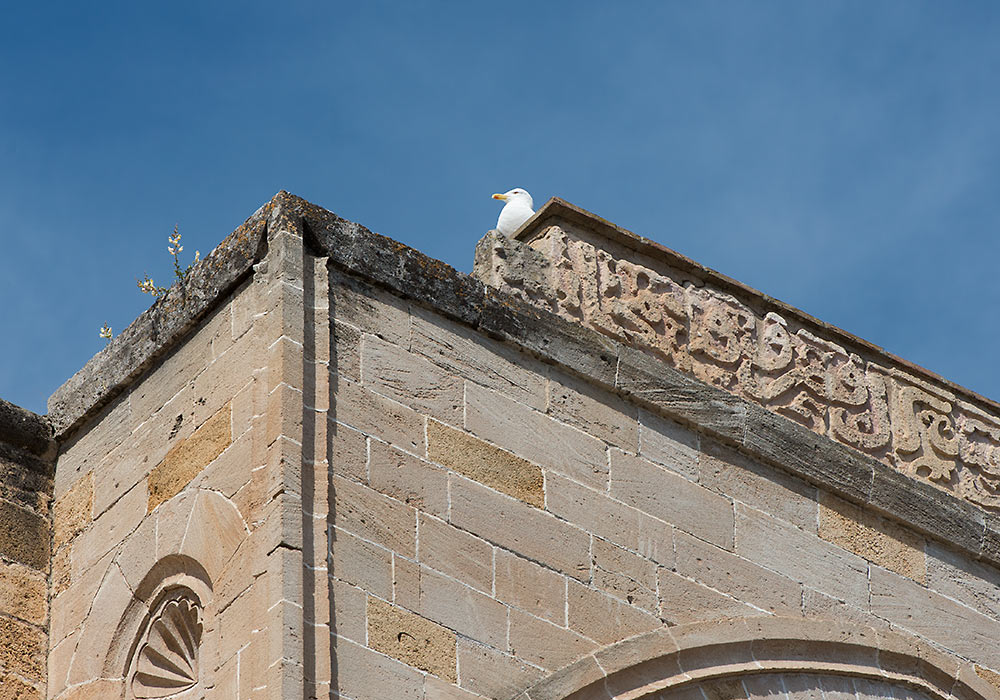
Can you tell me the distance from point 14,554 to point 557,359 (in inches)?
81.2

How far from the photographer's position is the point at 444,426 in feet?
24.5

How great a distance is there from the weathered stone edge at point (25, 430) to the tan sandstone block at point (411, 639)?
6.47 ft

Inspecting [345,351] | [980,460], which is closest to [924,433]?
[980,460]

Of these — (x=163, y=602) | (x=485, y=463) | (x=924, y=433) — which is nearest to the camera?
(x=163, y=602)

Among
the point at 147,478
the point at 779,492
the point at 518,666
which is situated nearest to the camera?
the point at 518,666

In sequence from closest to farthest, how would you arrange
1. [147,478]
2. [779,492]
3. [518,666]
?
[518,666]
[147,478]
[779,492]

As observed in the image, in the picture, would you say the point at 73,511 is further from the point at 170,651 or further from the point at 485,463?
the point at 485,463

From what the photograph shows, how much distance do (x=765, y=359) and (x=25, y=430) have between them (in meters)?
2.87

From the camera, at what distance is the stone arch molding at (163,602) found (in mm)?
7016

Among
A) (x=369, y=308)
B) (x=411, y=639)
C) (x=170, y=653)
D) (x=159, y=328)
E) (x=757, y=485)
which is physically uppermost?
(x=159, y=328)

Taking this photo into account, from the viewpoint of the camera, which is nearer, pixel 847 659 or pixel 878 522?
pixel 847 659

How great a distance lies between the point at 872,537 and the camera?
8477mm

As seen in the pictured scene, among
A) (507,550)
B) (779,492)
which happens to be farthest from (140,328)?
(779,492)

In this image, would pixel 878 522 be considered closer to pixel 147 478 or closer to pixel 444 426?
pixel 444 426
